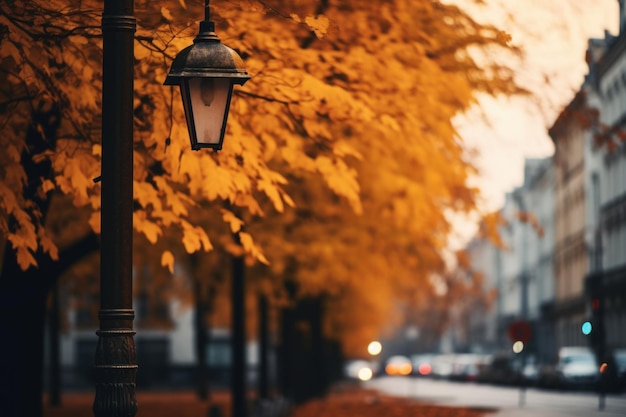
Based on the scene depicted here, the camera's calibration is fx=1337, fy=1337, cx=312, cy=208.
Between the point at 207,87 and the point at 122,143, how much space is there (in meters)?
0.65

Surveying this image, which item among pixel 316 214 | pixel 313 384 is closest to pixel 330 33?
pixel 316 214

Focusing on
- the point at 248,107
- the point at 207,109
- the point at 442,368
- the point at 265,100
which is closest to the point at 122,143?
the point at 207,109

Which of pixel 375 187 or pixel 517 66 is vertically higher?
pixel 517 66

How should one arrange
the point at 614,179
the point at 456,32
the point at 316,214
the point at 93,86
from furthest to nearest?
the point at 614,179 → the point at 316,214 → the point at 456,32 → the point at 93,86

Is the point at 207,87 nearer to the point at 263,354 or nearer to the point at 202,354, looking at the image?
the point at 263,354

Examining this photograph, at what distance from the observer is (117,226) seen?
25.0 feet

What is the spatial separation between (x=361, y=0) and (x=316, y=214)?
8593mm

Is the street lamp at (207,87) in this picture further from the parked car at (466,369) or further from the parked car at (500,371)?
the parked car at (466,369)

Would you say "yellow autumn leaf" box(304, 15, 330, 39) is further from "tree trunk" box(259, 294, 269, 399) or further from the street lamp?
"tree trunk" box(259, 294, 269, 399)

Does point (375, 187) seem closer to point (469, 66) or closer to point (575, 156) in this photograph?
point (469, 66)

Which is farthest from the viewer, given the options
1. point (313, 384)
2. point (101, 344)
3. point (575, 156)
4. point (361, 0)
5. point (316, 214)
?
point (575, 156)

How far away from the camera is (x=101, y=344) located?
7.55 m

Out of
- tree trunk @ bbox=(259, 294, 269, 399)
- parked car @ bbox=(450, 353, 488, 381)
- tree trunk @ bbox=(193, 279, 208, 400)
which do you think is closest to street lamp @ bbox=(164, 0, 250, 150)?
tree trunk @ bbox=(259, 294, 269, 399)

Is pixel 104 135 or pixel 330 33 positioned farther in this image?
pixel 330 33
